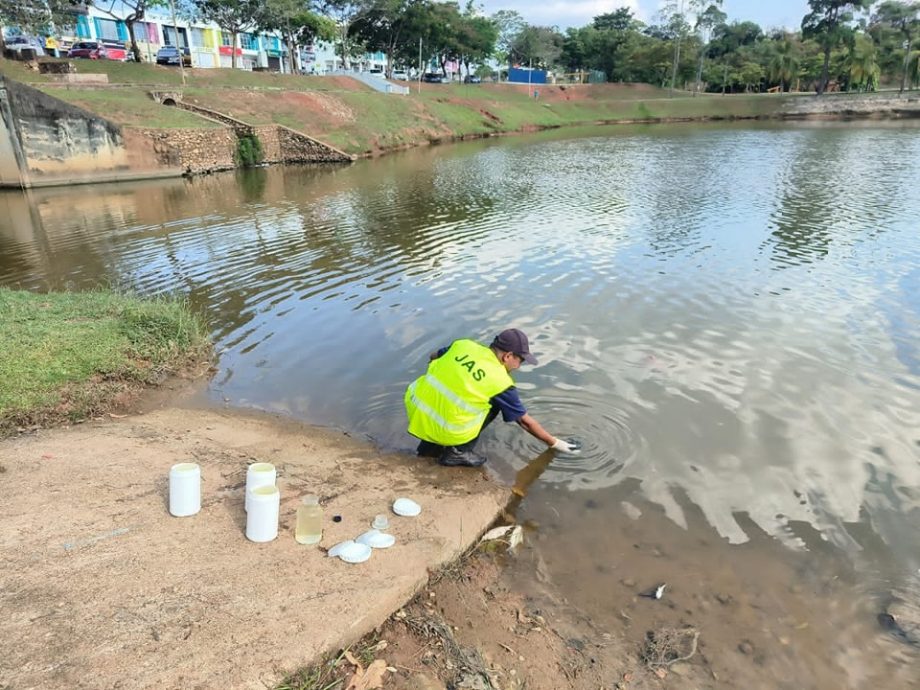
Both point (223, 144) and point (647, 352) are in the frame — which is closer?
point (647, 352)

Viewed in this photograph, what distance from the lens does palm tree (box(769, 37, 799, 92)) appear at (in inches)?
3150

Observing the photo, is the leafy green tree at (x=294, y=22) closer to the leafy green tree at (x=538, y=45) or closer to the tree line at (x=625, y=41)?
the tree line at (x=625, y=41)

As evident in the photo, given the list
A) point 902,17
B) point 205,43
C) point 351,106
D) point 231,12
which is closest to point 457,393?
point 351,106

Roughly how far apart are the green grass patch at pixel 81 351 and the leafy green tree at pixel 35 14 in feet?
131

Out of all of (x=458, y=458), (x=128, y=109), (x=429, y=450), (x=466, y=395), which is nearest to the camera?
(x=466, y=395)

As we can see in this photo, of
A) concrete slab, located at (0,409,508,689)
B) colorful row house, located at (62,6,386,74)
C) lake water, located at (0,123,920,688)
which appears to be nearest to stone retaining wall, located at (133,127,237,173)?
lake water, located at (0,123,920,688)

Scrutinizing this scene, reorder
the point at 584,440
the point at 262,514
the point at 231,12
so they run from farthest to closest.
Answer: the point at 231,12
the point at 584,440
the point at 262,514

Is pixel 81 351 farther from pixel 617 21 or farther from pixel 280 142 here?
pixel 617 21

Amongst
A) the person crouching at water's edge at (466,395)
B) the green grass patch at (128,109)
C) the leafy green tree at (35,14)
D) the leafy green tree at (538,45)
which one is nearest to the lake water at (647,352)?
the person crouching at water's edge at (466,395)

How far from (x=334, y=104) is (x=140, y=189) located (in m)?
21.5

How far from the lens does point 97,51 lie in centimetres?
5119

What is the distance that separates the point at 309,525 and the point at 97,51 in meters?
61.0

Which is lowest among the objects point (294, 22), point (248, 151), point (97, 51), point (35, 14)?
point (248, 151)

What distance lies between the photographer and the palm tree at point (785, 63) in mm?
80000
